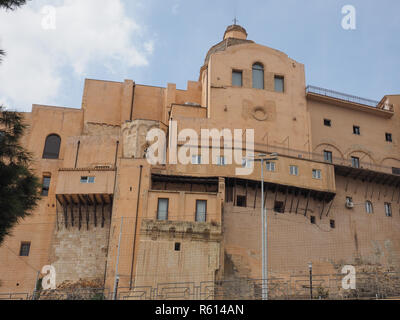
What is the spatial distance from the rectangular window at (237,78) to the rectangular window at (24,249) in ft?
75.5

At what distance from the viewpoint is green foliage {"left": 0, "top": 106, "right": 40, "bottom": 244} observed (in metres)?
14.4

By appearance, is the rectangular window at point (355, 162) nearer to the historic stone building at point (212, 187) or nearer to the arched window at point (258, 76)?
A: the historic stone building at point (212, 187)

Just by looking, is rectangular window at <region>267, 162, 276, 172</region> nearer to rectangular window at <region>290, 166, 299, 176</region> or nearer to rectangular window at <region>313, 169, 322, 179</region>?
rectangular window at <region>290, 166, 299, 176</region>

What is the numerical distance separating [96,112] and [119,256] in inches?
674

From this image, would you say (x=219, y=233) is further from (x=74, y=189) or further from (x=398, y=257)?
(x=398, y=257)

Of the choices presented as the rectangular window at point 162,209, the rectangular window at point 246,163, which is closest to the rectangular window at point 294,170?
the rectangular window at point 246,163

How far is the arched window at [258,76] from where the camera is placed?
151 feet

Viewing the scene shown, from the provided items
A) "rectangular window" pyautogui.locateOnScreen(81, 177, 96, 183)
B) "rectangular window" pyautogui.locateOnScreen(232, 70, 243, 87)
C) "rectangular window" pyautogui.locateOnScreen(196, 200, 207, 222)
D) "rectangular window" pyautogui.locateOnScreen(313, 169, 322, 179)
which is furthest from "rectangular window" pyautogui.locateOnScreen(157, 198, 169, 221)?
"rectangular window" pyautogui.locateOnScreen(232, 70, 243, 87)

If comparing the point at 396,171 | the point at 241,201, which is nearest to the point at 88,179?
the point at 241,201

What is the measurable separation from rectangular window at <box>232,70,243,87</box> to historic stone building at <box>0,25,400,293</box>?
11 centimetres

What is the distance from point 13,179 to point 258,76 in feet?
114

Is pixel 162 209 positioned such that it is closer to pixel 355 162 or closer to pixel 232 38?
pixel 355 162

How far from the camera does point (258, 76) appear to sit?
46.4 m

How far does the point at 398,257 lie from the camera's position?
44.2 metres
